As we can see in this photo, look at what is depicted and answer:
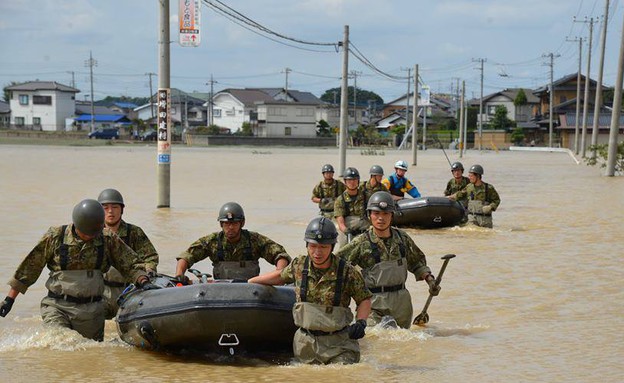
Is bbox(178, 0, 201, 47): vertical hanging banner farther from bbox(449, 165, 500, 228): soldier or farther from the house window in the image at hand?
the house window

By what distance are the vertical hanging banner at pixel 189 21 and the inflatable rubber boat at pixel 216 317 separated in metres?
14.7

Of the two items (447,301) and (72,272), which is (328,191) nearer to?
(447,301)

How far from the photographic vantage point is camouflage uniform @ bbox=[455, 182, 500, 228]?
18.0 metres

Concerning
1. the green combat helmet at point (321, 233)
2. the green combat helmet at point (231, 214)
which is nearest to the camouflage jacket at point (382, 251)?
the green combat helmet at point (231, 214)

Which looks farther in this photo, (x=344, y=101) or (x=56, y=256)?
(x=344, y=101)

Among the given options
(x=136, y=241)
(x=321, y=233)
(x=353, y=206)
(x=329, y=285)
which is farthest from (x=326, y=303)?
(x=353, y=206)

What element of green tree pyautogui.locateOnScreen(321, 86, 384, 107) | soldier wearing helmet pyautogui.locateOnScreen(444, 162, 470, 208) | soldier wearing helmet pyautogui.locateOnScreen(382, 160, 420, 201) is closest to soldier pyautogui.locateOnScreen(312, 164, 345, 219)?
soldier wearing helmet pyautogui.locateOnScreen(382, 160, 420, 201)

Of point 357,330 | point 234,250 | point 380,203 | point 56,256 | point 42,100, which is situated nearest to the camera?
point 357,330

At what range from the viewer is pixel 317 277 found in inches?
297

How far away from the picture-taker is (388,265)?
8.75 meters

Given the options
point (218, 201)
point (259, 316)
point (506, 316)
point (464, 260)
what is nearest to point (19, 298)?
point (259, 316)

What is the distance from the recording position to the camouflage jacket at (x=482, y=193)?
59.1 feet

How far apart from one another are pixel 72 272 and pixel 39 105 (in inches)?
4494

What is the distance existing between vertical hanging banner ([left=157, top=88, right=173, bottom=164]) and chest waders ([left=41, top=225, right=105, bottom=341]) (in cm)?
1420
